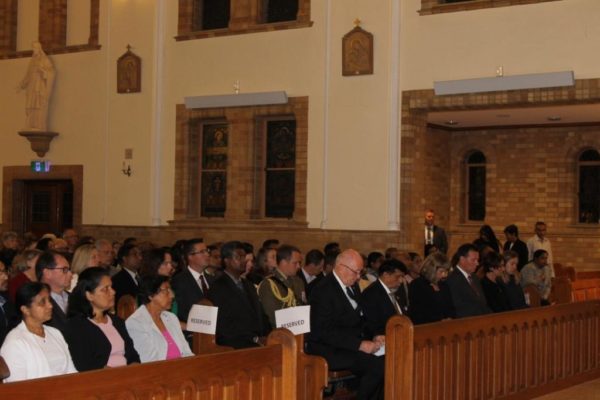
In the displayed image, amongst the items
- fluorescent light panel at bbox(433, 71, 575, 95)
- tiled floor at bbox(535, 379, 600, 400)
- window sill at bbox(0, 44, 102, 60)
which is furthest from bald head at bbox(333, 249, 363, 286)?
window sill at bbox(0, 44, 102, 60)

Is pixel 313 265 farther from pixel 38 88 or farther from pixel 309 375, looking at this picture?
pixel 38 88

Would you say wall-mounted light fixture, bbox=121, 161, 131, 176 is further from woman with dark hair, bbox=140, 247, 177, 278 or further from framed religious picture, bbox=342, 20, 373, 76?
woman with dark hair, bbox=140, 247, 177, 278

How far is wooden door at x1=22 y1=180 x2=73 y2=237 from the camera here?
2128 centimetres

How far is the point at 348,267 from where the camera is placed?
26.7ft

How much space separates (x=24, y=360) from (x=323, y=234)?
11.8 m

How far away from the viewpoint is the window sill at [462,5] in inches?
611

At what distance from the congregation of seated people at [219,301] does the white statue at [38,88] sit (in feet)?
31.0

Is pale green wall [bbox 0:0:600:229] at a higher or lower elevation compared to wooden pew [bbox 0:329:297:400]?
higher

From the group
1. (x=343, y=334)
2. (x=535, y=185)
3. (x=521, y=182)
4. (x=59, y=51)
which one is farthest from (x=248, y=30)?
(x=343, y=334)

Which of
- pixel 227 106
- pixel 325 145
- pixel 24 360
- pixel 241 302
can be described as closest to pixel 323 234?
pixel 325 145

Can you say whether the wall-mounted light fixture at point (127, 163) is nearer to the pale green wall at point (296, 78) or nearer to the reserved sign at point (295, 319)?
the pale green wall at point (296, 78)

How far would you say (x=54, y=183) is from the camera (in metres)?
21.4

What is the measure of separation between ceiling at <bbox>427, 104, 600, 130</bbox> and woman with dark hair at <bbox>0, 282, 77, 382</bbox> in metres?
11.9

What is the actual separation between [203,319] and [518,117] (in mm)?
12889
